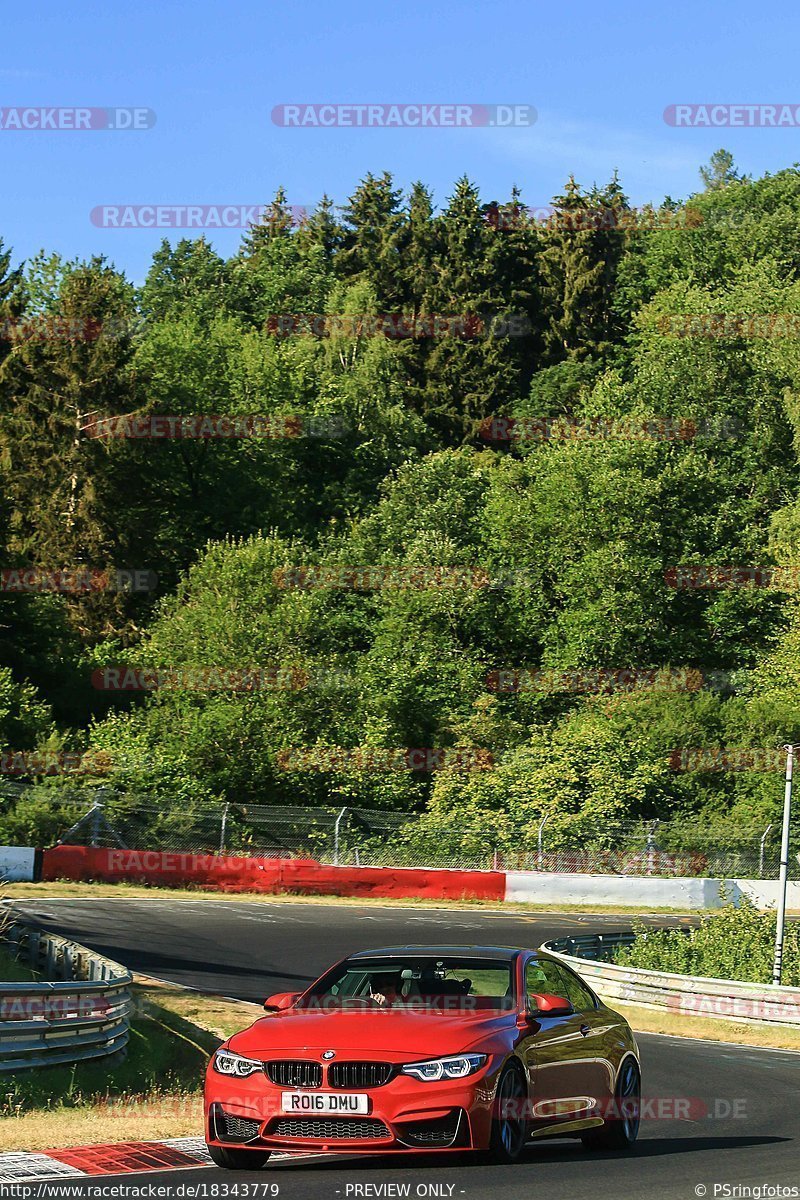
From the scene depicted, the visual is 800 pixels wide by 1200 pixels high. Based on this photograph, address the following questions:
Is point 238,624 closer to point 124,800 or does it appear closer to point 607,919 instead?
point 124,800

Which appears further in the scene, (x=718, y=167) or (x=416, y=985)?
(x=718, y=167)

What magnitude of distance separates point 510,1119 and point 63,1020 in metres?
5.55

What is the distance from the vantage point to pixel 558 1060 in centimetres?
1063

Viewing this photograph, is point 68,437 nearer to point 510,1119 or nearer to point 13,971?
point 13,971

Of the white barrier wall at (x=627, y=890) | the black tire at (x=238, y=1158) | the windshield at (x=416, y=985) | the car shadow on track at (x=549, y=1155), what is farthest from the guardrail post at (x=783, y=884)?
the white barrier wall at (x=627, y=890)

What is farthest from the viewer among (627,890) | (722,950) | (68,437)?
(68,437)

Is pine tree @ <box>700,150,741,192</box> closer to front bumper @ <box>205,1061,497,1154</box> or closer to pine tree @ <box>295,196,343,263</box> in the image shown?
pine tree @ <box>295,196,343,263</box>

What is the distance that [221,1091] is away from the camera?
987cm

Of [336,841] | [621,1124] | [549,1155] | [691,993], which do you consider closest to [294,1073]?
[549,1155]

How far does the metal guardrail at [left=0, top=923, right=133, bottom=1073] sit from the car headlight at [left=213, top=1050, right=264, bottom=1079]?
143 inches

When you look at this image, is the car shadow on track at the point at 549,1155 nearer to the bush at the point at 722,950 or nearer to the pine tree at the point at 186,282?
the bush at the point at 722,950

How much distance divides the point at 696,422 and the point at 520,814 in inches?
1074

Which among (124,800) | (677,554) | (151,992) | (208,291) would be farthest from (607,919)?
(208,291)

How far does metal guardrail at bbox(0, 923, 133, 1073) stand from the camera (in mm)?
13375
